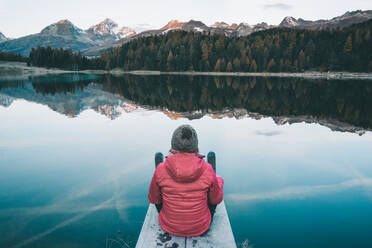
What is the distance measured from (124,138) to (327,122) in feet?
48.7

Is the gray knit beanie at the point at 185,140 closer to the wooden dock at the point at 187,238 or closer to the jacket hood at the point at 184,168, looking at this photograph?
the jacket hood at the point at 184,168

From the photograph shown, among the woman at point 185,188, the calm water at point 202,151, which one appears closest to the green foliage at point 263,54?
the calm water at point 202,151

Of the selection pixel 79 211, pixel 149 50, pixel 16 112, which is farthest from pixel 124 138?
pixel 149 50

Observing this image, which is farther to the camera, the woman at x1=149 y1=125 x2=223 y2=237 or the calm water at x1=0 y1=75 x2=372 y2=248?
the calm water at x1=0 y1=75 x2=372 y2=248

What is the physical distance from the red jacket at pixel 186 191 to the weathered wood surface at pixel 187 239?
0.10 metres

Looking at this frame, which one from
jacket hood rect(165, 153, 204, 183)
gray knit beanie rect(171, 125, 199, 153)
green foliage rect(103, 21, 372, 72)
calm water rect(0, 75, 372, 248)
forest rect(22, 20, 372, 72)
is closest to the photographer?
jacket hood rect(165, 153, 204, 183)

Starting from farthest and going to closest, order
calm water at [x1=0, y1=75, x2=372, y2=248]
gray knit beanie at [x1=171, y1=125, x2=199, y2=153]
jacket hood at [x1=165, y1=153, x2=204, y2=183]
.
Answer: calm water at [x1=0, y1=75, x2=372, y2=248]
gray knit beanie at [x1=171, y1=125, x2=199, y2=153]
jacket hood at [x1=165, y1=153, x2=204, y2=183]

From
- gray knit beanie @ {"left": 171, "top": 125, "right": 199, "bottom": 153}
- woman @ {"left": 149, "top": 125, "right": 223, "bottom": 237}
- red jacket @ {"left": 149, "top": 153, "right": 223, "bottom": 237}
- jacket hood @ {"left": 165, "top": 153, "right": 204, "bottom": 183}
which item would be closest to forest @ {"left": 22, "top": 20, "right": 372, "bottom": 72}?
gray knit beanie @ {"left": 171, "top": 125, "right": 199, "bottom": 153}

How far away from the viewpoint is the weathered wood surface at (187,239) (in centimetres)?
380

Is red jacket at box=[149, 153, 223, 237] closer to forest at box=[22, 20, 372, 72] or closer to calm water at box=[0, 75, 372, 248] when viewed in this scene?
calm water at box=[0, 75, 372, 248]

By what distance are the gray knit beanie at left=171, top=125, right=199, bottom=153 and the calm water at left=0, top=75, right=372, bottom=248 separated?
3.08m

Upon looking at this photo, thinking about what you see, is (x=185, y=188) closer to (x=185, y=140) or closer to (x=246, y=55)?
(x=185, y=140)

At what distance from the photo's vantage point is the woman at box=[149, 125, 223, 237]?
356 cm

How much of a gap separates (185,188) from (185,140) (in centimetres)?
73
